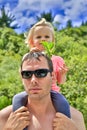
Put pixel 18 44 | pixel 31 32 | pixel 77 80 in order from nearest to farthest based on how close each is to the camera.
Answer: pixel 31 32
pixel 77 80
pixel 18 44

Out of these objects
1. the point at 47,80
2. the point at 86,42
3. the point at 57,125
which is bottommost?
the point at 86,42

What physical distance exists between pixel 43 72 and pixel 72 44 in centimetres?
2378

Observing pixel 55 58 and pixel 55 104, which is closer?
pixel 55 104

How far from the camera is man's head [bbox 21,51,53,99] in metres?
2.25

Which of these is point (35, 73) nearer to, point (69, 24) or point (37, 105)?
point (37, 105)

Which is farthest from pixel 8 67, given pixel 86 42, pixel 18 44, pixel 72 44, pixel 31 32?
pixel 31 32

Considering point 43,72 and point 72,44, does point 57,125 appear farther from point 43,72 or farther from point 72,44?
point 72,44

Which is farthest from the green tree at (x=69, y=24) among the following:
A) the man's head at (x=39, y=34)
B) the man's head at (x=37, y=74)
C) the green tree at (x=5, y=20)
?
the man's head at (x=37, y=74)

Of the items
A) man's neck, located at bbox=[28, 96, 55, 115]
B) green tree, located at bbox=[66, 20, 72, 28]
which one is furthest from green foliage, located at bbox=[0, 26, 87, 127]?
green tree, located at bbox=[66, 20, 72, 28]

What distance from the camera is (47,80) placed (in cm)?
231

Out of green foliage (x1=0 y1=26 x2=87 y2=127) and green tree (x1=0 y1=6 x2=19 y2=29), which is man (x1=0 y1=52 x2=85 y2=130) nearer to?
green foliage (x1=0 y1=26 x2=87 y2=127)

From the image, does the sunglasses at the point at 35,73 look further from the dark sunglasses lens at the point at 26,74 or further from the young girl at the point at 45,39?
the young girl at the point at 45,39

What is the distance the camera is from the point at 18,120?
2.26 metres

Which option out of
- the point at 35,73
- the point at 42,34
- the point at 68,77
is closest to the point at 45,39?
the point at 42,34
